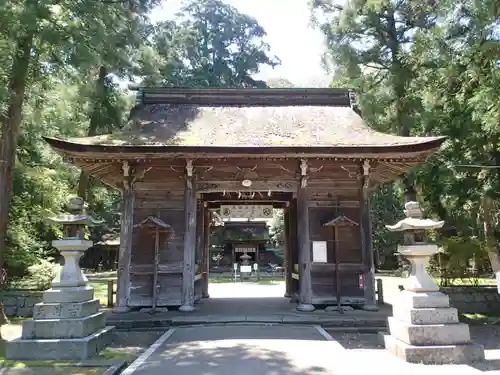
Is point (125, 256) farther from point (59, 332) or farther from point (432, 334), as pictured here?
point (432, 334)

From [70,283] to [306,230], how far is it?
6.09 m

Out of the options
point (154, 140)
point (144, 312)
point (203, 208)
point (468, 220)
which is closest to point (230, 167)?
point (154, 140)

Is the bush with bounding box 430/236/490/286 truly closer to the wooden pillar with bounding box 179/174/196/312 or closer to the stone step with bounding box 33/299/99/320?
the wooden pillar with bounding box 179/174/196/312

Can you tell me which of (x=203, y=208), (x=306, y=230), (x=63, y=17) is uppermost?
(x=63, y=17)

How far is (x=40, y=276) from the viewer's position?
13.5 metres

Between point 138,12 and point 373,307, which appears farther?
point 138,12

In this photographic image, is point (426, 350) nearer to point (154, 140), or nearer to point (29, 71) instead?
point (154, 140)

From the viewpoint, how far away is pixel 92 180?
20.0 meters

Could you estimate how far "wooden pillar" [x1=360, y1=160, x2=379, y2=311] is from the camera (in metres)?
10.7

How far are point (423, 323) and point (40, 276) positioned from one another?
1240 centimetres

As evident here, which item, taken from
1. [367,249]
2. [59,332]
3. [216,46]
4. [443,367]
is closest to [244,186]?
[367,249]

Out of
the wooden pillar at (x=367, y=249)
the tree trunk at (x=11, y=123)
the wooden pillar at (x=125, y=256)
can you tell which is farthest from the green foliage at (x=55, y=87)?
the wooden pillar at (x=367, y=249)

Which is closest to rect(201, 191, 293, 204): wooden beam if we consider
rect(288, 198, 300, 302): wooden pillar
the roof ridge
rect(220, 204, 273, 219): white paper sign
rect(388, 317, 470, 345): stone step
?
rect(220, 204, 273, 219): white paper sign

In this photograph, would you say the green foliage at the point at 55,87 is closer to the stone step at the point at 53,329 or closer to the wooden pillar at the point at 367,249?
the stone step at the point at 53,329
